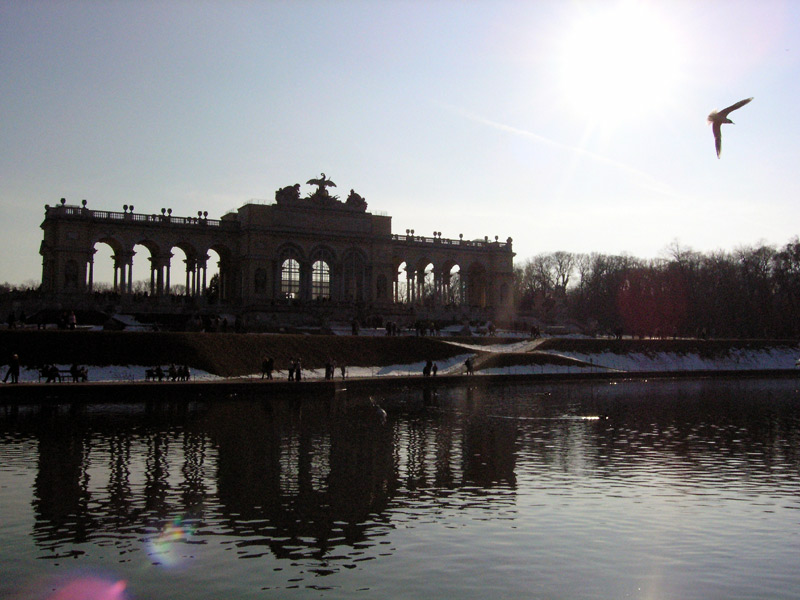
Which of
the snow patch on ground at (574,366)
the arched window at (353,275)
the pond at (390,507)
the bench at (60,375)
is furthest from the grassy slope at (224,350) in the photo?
the arched window at (353,275)

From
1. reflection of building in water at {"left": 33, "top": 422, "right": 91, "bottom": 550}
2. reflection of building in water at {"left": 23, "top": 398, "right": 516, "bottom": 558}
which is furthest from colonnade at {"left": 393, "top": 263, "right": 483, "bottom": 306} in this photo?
reflection of building in water at {"left": 33, "top": 422, "right": 91, "bottom": 550}

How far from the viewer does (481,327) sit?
8300 centimetres

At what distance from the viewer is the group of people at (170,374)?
40066 millimetres

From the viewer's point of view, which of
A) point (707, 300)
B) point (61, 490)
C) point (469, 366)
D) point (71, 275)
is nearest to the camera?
point (61, 490)

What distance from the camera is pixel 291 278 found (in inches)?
3435

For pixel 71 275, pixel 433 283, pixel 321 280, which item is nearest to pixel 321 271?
pixel 321 280

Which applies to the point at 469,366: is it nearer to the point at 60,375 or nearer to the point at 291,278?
the point at 60,375

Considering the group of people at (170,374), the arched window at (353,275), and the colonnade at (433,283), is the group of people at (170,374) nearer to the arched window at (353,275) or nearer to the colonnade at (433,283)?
the arched window at (353,275)

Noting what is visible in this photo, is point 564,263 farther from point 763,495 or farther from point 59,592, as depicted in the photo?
point 59,592

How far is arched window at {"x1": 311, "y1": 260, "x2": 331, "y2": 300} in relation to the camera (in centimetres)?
8806

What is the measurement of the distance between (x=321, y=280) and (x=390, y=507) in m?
72.1

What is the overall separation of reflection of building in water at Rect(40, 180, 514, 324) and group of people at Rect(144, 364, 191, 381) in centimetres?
3220

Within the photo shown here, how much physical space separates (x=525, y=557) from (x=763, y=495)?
7495 mm

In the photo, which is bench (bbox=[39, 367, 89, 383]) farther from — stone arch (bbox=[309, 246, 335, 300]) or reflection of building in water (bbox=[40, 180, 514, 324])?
stone arch (bbox=[309, 246, 335, 300])
